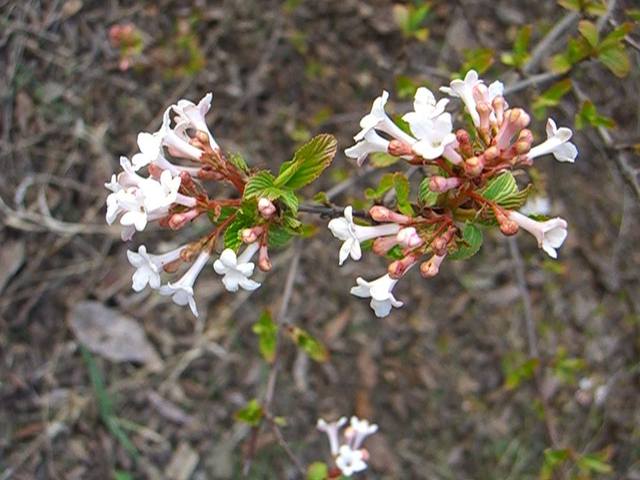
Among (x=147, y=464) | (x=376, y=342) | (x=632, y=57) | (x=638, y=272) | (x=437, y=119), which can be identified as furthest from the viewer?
(x=638, y=272)

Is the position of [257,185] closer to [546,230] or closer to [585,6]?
[546,230]

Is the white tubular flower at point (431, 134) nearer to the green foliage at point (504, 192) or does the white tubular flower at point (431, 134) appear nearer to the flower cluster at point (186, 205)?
the green foliage at point (504, 192)

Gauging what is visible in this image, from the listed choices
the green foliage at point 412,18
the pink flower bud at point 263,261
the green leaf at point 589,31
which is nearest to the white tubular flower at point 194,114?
the pink flower bud at point 263,261

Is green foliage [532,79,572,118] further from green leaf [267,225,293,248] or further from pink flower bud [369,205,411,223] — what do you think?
green leaf [267,225,293,248]

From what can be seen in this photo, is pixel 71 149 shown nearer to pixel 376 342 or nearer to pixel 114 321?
pixel 114 321

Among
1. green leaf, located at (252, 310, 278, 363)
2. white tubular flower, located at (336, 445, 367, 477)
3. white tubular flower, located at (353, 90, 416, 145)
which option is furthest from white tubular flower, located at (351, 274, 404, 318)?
white tubular flower, located at (336, 445, 367, 477)

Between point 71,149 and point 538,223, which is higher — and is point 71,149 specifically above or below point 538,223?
below

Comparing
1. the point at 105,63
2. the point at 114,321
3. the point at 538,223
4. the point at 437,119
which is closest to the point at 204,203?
the point at 437,119
